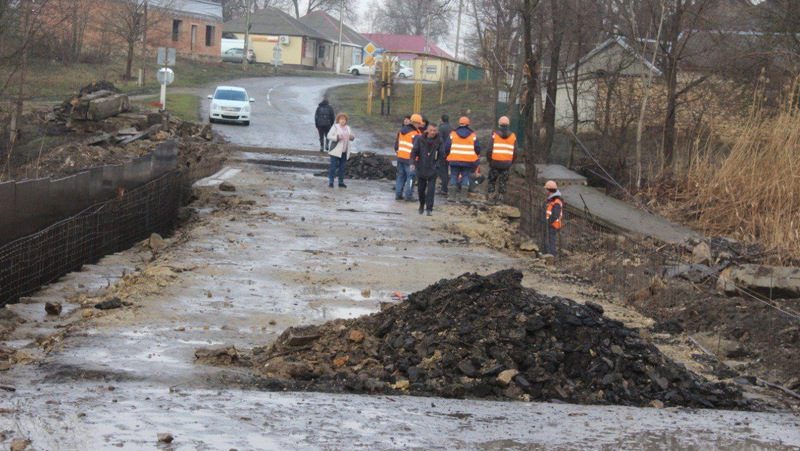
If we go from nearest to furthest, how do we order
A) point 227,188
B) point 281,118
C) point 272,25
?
point 227,188, point 281,118, point 272,25

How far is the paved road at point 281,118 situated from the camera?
3509 centimetres

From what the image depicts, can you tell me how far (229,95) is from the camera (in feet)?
130

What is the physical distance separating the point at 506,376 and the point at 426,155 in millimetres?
11887

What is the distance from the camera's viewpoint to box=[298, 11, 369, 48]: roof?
10719cm

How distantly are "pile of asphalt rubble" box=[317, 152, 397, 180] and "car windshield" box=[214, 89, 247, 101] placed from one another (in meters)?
12.2

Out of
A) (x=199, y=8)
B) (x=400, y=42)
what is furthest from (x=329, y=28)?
(x=199, y=8)

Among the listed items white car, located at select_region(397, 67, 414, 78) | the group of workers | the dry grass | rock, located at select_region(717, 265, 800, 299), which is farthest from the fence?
white car, located at select_region(397, 67, 414, 78)

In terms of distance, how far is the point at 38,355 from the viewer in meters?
8.95

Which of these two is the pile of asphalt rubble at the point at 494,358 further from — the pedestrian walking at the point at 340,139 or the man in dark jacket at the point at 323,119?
the man in dark jacket at the point at 323,119

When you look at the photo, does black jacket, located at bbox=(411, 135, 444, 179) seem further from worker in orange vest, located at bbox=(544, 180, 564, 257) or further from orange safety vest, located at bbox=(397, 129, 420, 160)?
worker in orange vest, located at bbox=(544, 180, 564, 257)

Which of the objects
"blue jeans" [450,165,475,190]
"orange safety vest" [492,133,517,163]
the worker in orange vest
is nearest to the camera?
the worker in orange vest

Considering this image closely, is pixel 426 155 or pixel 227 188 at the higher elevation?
pixel 426 155

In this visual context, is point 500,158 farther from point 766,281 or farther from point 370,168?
point 766,281

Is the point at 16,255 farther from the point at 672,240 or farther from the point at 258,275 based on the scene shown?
the point at 672,240
